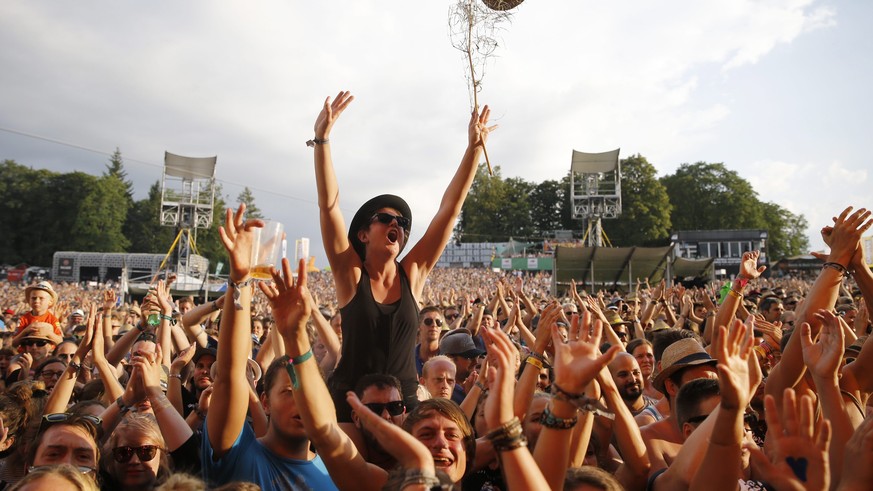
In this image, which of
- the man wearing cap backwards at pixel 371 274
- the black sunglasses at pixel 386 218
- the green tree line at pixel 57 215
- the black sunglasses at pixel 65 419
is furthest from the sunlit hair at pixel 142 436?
the green tree line at pixel 57 215

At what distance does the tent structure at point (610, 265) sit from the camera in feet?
57.9

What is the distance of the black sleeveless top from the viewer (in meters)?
2.78

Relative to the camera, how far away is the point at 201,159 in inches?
1686

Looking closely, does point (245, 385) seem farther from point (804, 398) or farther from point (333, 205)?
point (804, 398)

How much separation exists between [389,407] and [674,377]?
1953 millimetres

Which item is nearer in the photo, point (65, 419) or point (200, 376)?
point (65, 419)

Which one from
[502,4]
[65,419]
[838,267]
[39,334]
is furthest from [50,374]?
[838,267]

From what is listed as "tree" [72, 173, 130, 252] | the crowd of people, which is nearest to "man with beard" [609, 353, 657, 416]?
the crowd of people

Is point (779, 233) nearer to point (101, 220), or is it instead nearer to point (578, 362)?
point (578, 362)

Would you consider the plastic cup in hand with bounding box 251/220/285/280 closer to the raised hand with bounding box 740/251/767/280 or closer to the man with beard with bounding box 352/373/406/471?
the man with beard with bounding box 352/373/406/471

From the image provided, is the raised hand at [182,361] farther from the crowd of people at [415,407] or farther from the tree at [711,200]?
the tree at [711,200]

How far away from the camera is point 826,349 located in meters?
2.61

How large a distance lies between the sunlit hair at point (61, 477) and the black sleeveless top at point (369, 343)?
1038mm

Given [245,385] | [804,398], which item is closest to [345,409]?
[245,385]
